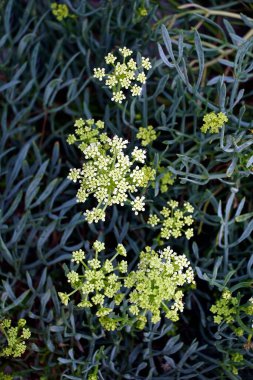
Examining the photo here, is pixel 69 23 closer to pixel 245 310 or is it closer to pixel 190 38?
pixel 190 38

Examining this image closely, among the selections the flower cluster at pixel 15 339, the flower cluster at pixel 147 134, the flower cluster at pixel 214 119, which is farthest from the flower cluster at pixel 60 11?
the flower cluster at pixel 15 339

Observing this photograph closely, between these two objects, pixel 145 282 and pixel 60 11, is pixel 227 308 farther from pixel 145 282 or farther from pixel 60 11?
pixel 60 11

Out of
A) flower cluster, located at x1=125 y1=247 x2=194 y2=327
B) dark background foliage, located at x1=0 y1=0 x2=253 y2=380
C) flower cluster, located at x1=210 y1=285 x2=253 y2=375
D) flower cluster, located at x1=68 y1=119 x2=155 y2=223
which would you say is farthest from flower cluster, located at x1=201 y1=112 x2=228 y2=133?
flower cluster, located at x1=210 y1=285 x2=253 y2=375

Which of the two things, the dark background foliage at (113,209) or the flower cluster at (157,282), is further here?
the dark background foliage at (113,209)

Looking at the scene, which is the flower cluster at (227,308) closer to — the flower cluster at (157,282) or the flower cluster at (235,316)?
the flower cluster at (235,316)

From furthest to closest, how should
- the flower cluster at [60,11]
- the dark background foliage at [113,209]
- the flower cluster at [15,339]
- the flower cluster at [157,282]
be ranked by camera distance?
the flower cluster at [60,11]
the dark background foliage at [113,209]
the flower cluster at [15,339]
the flower cluster at [157,282]

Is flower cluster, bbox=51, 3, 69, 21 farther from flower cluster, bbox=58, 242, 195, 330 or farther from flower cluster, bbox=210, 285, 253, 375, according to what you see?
flower cluster, bbox=210, 285, 253, 375

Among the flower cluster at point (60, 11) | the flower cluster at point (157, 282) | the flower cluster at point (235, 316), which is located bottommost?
the flower cluster at point (235, 316)

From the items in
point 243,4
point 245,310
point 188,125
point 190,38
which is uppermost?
point 243,4

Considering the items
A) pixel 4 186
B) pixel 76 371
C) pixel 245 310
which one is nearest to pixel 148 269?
pixel 245 310
